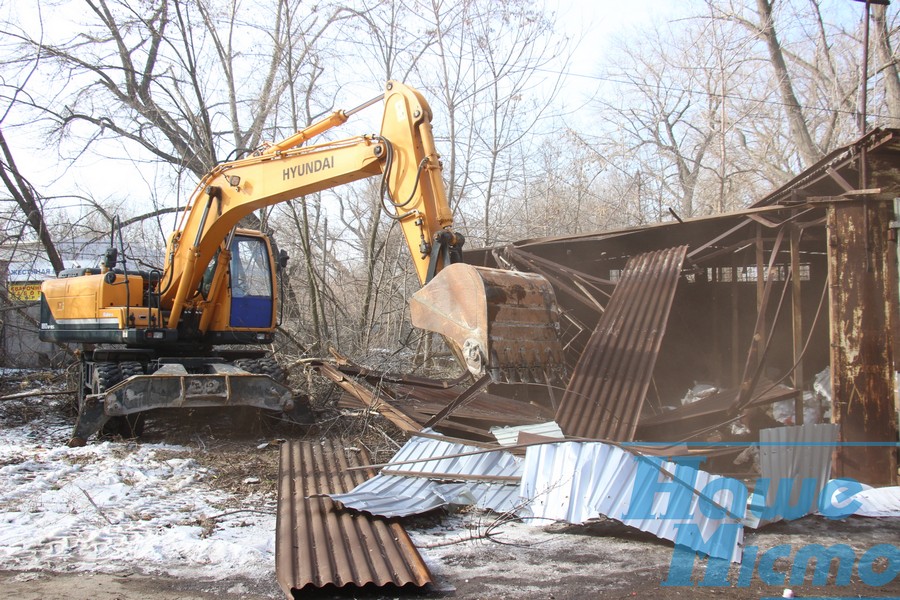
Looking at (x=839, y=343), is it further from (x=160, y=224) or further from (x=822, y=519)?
(x=160, y=224)

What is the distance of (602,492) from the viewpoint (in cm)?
533

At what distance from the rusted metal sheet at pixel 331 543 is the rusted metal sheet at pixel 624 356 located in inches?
96.2

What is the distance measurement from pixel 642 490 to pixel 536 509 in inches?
32.5

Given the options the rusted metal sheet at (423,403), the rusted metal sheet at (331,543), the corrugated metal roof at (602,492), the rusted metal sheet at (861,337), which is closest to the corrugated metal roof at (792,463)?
the corrugated metal roof at (602,492)

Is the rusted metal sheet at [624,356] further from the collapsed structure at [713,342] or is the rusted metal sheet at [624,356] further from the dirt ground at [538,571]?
the dirt ground at [538,571]

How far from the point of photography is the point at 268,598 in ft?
14.1

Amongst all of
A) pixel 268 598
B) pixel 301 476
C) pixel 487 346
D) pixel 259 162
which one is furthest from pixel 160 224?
pixel 268 598

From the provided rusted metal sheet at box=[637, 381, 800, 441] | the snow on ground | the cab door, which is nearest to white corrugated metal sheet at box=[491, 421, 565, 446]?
rusted metal sheet at box=[637, 381, 800, 441]

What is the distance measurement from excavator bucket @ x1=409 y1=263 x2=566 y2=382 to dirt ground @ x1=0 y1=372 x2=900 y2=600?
1.24 metres

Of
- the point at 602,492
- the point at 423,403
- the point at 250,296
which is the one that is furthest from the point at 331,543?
the point at 250,296

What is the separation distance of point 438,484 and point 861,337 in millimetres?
4229

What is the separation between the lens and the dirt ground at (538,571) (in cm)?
435

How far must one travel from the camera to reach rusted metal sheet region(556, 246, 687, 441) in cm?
779

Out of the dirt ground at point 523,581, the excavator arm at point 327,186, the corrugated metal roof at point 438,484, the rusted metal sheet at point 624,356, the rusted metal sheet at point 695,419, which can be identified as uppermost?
the excavator arm at point 327,186
